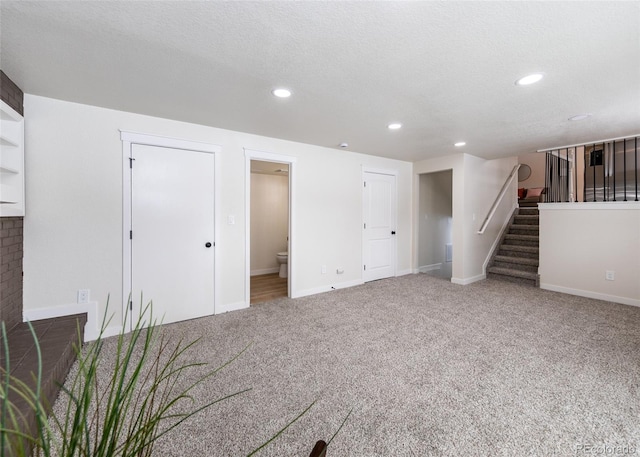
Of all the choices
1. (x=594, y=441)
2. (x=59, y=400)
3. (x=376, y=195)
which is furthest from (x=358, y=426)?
(x=376, y=195)

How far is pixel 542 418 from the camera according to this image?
5.97ft

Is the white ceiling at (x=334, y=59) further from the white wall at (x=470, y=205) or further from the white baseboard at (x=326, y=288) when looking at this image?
the white baseboard at (x=326, y=288)

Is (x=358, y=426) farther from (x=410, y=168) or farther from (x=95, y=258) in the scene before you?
(x=410, y=168)

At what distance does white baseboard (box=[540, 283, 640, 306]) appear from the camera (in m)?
3.92

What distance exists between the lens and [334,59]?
2.03m

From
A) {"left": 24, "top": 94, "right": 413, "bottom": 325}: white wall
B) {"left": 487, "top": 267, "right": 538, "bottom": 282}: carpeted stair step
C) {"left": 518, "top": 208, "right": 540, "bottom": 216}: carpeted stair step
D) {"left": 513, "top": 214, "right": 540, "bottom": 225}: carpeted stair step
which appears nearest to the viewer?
{"left": 24, "top": 94, "right": 413, "bottom": 325}: white wall

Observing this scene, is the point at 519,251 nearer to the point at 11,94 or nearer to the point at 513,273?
the point at 513,273

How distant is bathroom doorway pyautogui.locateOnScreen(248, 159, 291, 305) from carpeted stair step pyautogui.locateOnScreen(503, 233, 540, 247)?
4.41 meters

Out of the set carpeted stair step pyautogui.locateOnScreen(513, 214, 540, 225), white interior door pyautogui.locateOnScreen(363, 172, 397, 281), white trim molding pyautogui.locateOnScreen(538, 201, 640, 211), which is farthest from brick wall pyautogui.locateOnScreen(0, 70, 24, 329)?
carpeted stair step pyautogui.locateOnScreen(513, 214, 540, 225)

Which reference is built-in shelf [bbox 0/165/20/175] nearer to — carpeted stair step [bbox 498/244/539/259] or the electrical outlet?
the electrical outlet

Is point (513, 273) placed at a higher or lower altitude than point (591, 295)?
higher

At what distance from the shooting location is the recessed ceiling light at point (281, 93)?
2492 mm

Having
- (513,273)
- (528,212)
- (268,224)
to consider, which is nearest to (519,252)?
(513,273)

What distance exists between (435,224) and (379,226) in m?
1.82
